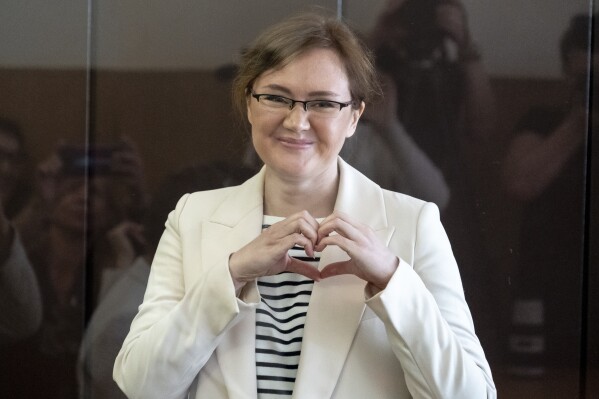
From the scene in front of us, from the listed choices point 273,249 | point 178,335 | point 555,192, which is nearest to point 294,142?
point 273,249

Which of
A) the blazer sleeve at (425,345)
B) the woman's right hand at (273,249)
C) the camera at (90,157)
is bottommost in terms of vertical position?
the blazer sleeve at (425,345)

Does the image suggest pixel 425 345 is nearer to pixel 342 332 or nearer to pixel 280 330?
pixel 342 332

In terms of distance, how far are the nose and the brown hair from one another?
0.41 feet

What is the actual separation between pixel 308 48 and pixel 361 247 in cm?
58

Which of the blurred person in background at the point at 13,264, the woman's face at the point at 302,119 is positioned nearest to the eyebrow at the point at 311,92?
the woman's face at the point at 302,119

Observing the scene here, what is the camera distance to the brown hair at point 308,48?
103 inches

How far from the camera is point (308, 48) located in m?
2.62

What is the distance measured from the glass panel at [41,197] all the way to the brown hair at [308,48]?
3.88ft

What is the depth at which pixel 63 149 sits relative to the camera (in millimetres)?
3672

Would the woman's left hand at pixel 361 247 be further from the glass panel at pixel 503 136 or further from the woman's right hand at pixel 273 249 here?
the glass panel at pixel 503 136

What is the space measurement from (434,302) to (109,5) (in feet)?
6.07

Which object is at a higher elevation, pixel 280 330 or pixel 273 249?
pixel 273 249

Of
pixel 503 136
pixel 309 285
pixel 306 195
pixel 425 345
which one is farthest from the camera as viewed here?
pixel 503 136

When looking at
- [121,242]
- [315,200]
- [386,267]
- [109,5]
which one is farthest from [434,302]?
[109,5]
